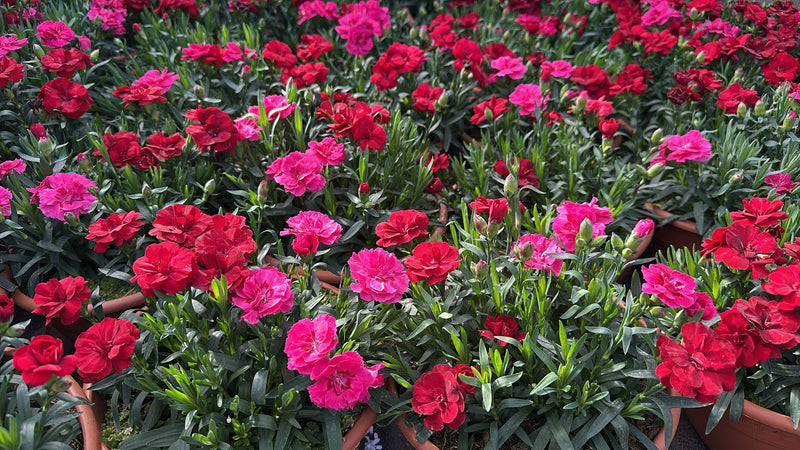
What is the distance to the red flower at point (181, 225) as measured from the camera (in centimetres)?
133

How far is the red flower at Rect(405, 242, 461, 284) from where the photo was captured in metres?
1.30

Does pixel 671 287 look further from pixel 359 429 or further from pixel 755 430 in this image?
pixel 359 429

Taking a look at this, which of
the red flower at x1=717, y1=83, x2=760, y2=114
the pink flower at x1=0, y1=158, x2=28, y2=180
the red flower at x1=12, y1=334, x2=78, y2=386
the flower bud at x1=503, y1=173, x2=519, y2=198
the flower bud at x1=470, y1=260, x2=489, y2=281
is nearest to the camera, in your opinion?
the red flower at x1=12, y1=334, x2=78, y2=386

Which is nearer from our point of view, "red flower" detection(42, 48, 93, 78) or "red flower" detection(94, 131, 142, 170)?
"red flower" detection(94, 131, 142, 170)

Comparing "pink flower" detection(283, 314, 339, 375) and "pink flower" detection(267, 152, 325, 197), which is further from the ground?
"pink flower" detection(267, 152, 325, 197)

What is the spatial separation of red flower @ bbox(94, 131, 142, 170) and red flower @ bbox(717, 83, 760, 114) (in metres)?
2.08

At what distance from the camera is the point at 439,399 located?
4.09ft

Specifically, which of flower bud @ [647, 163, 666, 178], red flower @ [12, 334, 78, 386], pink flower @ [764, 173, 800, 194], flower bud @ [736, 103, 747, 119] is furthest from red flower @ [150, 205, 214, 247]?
flower bud @ [736, 103, 747, 119]

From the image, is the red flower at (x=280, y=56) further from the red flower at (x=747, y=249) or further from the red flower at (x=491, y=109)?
the red flower at (x=747, y=249)

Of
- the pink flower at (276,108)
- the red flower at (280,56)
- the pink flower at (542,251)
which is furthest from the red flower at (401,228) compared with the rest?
the red flower at (280,56)

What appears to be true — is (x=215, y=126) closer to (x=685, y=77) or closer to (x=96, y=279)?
(x=96, y=279)

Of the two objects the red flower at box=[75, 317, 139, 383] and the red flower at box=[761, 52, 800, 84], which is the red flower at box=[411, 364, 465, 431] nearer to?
the red flower at box=[75, 317, 139, 383]

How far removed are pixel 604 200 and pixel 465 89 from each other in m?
0.74

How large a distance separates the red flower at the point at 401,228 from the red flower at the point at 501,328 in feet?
0.94
